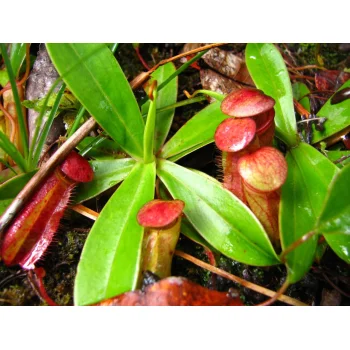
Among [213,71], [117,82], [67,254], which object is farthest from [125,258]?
[213,71]

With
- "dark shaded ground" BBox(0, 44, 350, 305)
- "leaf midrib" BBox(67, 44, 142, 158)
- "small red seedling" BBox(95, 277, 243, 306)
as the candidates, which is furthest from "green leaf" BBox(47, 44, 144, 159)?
"small red seedling" BBox(95, 277, 243, 306)

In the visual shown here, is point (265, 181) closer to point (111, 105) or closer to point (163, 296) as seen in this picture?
point (163, 296)

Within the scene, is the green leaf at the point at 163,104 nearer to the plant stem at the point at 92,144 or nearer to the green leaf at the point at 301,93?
Result: the plant stem at the point at 92,144

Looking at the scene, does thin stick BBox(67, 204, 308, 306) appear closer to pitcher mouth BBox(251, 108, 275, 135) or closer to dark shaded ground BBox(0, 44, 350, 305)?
dark shaded ground BBox(0, 44, 350, 305)

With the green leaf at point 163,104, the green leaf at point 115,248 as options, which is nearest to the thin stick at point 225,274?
the green leaf at point 115,248

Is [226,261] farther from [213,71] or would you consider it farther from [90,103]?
[213,71]
